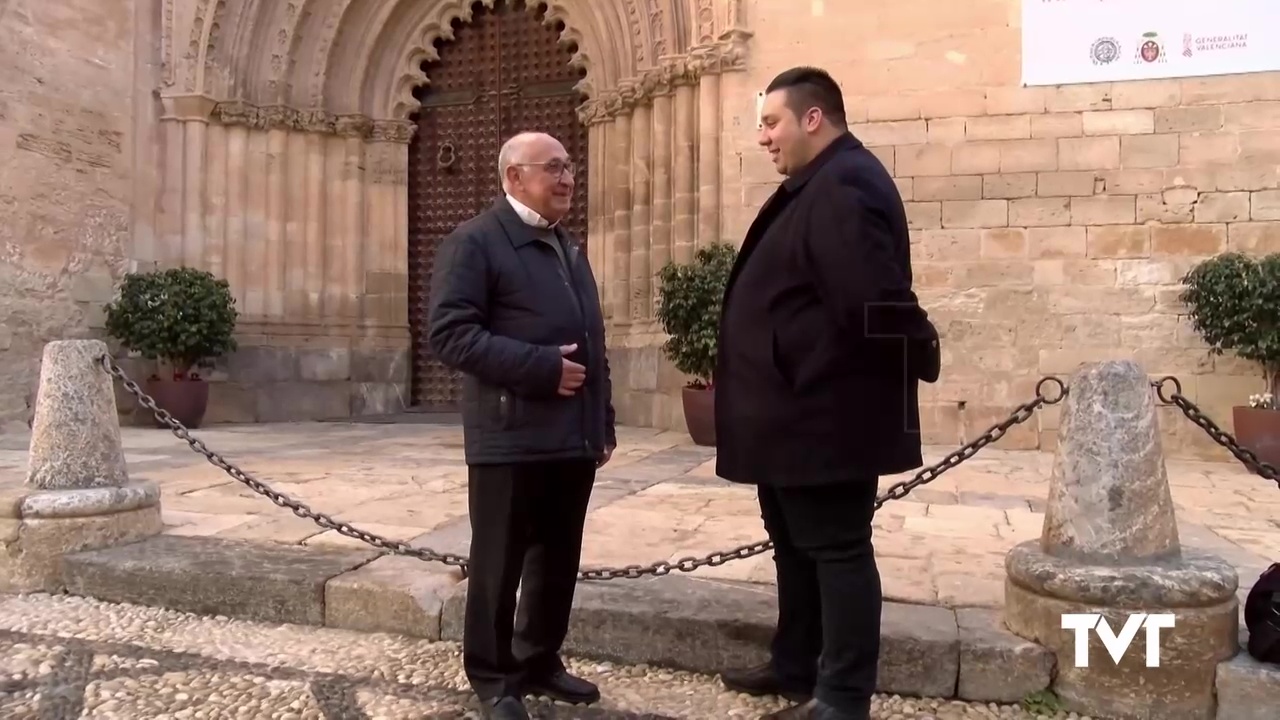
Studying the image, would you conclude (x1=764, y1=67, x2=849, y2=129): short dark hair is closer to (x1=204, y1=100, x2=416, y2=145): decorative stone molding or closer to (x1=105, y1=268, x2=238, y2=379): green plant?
(x1=105, y1=268, x2=238, y2=379): green plant

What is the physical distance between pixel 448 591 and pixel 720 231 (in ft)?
18.2

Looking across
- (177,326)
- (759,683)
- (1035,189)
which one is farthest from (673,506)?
(177,326)

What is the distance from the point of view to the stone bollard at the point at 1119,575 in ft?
8.05

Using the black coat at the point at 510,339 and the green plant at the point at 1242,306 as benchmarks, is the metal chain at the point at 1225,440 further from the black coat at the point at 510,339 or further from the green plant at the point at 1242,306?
the green plant at the point at 1242,306

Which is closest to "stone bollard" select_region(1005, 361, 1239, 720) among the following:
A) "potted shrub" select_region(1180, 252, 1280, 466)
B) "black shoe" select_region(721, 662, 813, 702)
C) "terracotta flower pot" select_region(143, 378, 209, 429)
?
"black shoe" select_region(721, 662, 813, 702)

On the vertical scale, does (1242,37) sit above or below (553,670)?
above

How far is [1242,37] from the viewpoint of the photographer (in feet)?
23.3

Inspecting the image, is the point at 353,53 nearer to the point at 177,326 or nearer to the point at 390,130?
the point at 390,130

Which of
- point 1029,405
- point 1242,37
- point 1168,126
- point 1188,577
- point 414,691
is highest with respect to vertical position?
point 1242,37

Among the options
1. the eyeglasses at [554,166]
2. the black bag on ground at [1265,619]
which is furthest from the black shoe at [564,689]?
the black bag on ground at [1265,619]

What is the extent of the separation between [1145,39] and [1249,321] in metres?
2.39

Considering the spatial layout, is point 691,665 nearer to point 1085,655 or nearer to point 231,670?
point 1085,655

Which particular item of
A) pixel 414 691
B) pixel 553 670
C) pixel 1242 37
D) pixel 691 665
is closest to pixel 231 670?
pixel 414 691

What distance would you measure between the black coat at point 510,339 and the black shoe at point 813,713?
0.80 metres
